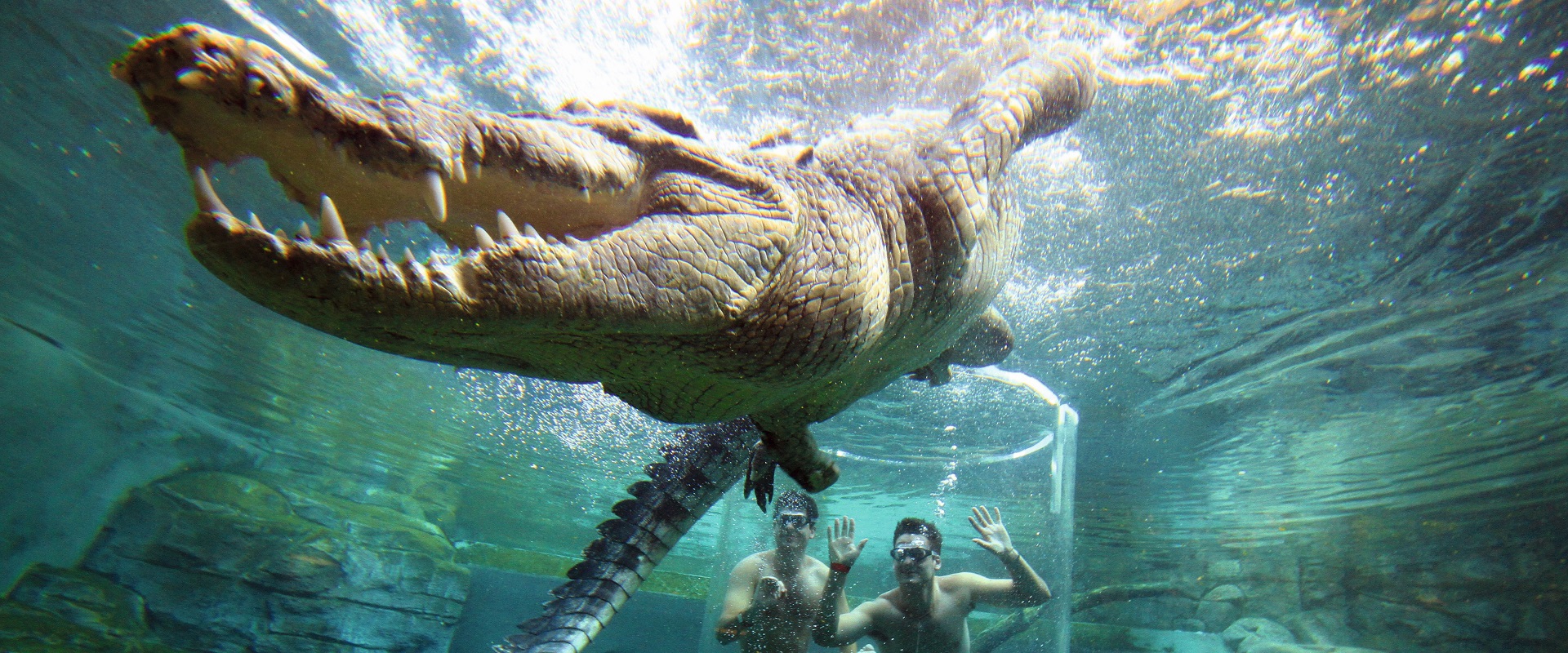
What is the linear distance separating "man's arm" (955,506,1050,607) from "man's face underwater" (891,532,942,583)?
50cm

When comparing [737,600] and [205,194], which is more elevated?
[205,194]

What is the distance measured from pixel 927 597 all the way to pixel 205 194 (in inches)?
Answer: 224

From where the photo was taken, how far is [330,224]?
1031 millimetres

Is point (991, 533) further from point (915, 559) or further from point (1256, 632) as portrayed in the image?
point (1256, 632)

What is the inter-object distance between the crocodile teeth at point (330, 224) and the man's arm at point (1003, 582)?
5607 millimetres

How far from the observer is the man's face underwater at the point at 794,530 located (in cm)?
537

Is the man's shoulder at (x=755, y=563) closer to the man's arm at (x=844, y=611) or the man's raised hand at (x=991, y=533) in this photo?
the man's arm at (x=844, y=611)

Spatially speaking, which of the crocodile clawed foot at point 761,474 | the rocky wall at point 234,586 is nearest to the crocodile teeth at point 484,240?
the crocodile clawed foot at point 761,474

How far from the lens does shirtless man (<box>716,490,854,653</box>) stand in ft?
16.3

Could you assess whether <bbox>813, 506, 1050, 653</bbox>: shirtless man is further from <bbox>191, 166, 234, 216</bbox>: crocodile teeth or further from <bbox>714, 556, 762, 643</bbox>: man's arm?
<bbox>191, 166, 234, 216</bbox>: crocodile teeth

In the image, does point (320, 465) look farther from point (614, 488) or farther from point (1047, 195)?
point (1047, 195)

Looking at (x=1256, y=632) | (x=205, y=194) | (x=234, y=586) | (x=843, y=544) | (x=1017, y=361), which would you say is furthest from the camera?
(x=1256, y=632)

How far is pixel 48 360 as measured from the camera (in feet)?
41.8

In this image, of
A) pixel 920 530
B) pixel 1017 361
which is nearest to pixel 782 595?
pixel 920 530
